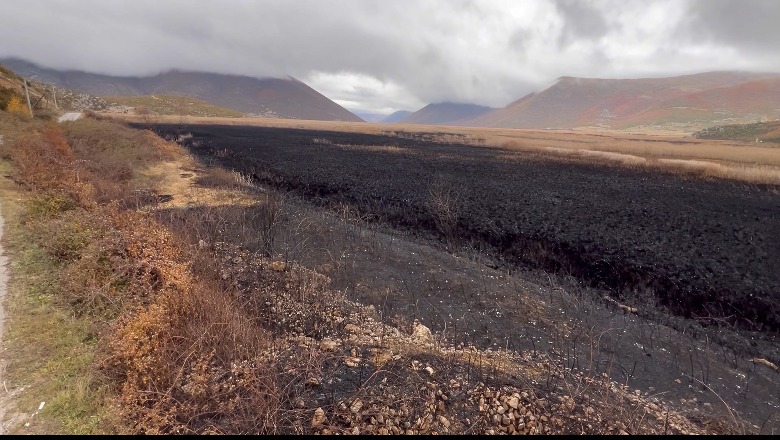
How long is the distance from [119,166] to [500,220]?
19225mm

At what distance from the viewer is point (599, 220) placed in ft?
60.5

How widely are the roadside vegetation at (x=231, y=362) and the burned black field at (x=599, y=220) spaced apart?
5269 millimetres

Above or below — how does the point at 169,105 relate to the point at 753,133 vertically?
below

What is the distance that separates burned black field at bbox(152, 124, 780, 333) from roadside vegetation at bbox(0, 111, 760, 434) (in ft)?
17.3

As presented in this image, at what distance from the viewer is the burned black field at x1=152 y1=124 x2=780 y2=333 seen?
11.9 m

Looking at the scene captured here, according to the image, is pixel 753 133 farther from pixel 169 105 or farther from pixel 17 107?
pixel 169 105

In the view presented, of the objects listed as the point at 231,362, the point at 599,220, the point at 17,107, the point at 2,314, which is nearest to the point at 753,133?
the point at 599,220

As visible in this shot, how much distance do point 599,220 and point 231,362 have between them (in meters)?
17.4

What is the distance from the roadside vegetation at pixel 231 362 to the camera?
4.91m

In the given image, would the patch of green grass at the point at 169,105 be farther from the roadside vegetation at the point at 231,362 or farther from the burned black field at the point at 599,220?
the roadside vegetation at the point at 231,362

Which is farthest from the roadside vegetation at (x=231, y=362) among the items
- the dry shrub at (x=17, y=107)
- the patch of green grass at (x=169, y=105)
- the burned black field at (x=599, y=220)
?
the patch of green grass at (x=169, y=105)

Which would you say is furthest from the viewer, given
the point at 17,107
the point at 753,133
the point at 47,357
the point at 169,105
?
the point at 169,105

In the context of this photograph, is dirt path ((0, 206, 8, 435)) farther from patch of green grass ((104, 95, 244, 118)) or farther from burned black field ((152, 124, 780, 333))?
patch of green grass ((104, 95, 244, 118))

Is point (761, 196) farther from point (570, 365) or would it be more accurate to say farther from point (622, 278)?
point (570, 365)
